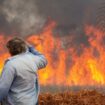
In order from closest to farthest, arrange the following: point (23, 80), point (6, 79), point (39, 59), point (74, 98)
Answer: point (6, 79)
point (23, 80)
point (39, 59)
point (74, 98)

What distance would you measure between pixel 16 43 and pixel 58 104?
653 centimetres

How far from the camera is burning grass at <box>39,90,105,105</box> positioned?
13.1m

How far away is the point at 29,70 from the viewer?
22.4ft

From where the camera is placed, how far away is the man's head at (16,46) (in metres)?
6.74

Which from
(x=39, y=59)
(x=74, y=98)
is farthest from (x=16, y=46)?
(x=74, y=98)

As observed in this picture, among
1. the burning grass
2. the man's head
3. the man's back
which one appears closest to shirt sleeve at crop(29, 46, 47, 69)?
the man's back

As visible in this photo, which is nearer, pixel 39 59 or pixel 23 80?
pixel 23 80

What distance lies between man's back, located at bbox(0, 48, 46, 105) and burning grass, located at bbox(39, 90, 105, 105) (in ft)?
20.3

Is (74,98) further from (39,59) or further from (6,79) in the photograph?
(6,79)

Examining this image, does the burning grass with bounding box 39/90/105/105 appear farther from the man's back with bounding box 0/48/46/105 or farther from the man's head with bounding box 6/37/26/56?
the man's head with bounding box 6/37/26/56

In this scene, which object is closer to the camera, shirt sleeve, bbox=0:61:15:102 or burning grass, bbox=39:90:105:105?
shirt sleeve, bbox=0:61:15:102

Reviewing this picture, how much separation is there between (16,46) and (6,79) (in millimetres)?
627

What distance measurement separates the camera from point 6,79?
6.48 metres

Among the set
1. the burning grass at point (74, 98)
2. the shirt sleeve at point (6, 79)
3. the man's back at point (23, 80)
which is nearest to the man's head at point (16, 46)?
the man's back at point (23, 80)
